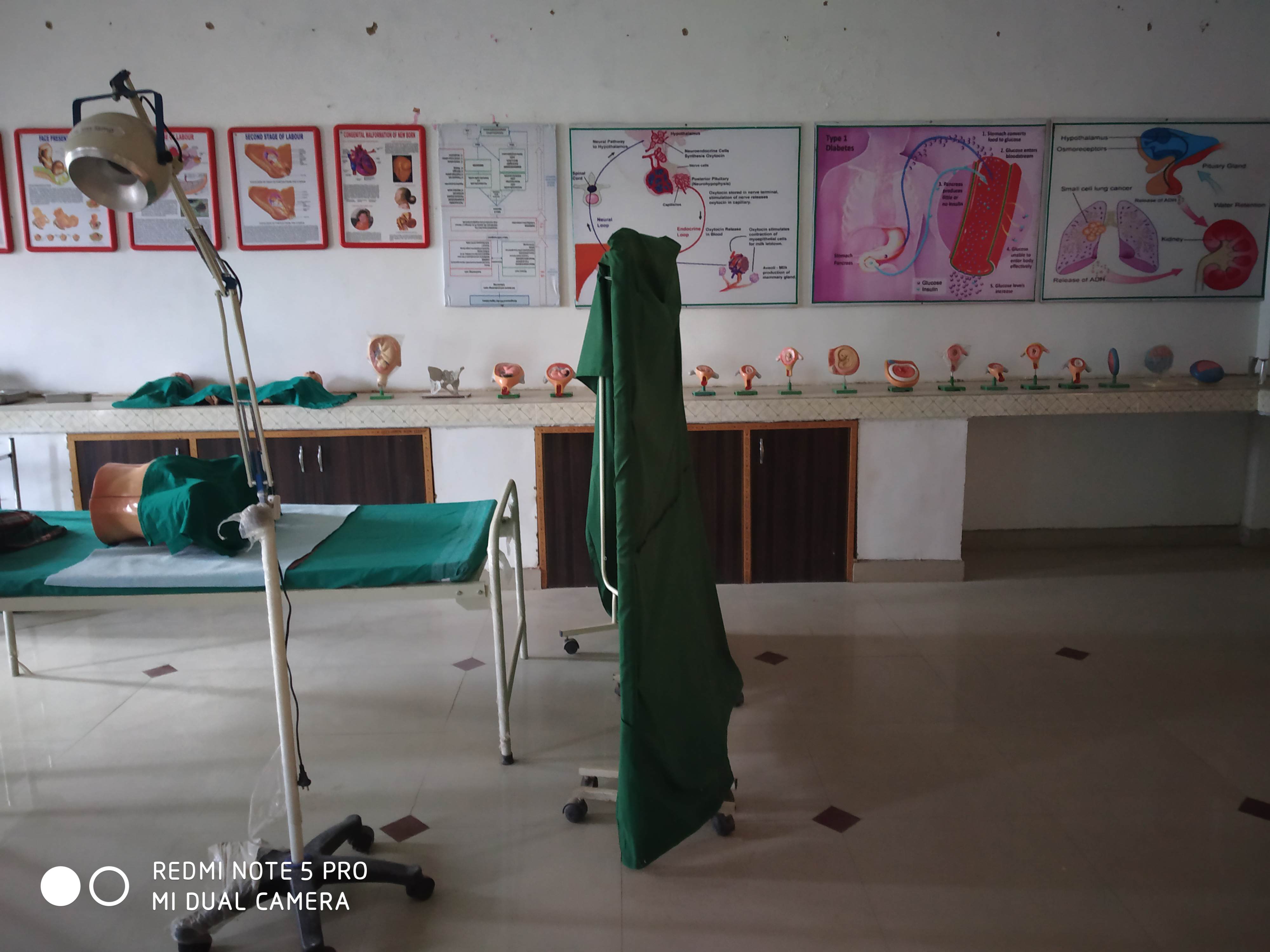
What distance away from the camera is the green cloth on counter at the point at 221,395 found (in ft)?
13.3

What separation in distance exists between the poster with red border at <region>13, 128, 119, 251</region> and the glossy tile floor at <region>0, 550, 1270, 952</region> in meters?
1.77

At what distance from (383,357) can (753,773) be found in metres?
2.62

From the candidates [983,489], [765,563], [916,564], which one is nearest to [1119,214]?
[983,489]

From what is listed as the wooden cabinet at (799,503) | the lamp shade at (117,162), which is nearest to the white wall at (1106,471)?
the wooden cabinet at (799,503)

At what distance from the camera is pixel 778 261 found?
14.3ft

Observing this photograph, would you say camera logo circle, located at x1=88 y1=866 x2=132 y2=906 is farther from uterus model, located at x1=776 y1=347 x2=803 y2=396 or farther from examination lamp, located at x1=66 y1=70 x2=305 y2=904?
uterus model, located at x1=776 y1=347 x2=803 y2=396

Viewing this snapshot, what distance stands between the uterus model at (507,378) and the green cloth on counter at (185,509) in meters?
1.55

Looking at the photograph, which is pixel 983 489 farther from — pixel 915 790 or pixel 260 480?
pixel 260 480

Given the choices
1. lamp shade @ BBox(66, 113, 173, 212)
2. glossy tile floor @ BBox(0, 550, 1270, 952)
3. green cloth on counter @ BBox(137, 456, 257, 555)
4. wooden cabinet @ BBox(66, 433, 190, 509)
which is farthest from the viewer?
wooden cabinet @ BBox(66, 433, 190, 509)

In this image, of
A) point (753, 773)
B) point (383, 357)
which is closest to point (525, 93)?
point (383, 357)

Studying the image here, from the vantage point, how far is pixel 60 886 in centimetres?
213

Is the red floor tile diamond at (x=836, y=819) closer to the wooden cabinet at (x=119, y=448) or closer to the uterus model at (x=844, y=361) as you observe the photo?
the uterus model at (x=844, y=361)

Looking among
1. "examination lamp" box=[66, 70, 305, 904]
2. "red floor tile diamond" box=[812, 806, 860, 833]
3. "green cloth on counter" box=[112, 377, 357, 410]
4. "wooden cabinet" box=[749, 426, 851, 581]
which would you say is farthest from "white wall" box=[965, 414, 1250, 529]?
"examination lamp" box=[66, 70, 305, 904]

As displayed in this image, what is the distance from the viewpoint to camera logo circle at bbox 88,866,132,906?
2.07 m
